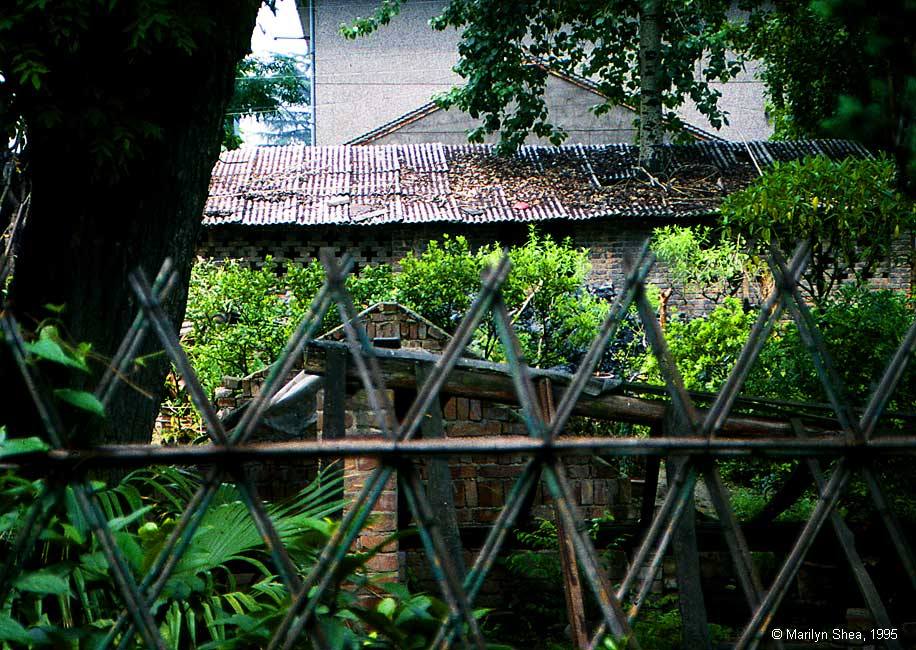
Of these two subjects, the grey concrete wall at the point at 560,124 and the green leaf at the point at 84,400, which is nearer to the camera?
the green leaf at the point at 84,400

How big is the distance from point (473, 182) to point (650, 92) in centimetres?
328

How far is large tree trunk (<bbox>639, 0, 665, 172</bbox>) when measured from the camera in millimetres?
15898

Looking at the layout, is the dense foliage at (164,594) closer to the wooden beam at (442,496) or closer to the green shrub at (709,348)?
the wooden beam at (442,496)

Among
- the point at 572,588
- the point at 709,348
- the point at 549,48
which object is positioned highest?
the point at 549,48

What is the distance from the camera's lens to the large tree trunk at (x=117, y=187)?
12.5 ft

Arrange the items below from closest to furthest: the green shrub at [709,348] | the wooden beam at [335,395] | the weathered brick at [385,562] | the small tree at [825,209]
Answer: the wooden beam at [335,395] < the weathered brick at [385,562] < the green shrub at [709,348] < the small tree at [825,209]

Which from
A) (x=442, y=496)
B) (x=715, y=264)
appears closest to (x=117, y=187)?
(x=442, y=496)

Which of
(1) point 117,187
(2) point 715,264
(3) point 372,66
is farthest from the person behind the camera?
(3) point 372,66


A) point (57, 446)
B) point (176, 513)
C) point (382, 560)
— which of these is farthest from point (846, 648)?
point (57, 446)

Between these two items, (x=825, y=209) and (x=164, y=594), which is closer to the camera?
(x=164, y=594)

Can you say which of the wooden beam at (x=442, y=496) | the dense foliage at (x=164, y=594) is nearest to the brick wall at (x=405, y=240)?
the wooden beam at (x=442, y=496)

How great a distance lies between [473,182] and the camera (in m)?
15.5

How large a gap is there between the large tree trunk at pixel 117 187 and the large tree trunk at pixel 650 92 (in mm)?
12602

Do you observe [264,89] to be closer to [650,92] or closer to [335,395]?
[650,92]
